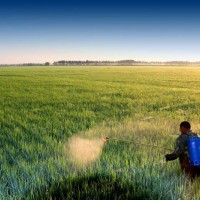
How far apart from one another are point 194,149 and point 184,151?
1.80 ft

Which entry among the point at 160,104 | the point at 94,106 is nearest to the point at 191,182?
the point at 94,106

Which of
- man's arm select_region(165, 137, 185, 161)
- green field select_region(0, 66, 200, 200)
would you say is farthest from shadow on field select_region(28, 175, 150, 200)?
man's arm select_region(165, 137, 185, 161)

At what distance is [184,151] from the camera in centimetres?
383

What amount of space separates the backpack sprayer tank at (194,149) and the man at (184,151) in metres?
0.43

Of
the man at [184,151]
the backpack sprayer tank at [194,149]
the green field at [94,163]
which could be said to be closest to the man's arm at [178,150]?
the man at [184,151]

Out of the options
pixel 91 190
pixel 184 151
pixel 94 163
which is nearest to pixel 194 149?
pixel 184 151

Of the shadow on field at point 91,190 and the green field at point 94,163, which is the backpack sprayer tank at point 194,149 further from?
the shadow on field at point 91,190

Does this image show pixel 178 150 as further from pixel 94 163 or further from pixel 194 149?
pixel 94 163

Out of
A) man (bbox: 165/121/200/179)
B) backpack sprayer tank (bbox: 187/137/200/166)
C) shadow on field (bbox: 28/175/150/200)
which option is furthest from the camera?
man (bbox: 165/121/200/179)

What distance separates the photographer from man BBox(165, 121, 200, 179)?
3.75 metres

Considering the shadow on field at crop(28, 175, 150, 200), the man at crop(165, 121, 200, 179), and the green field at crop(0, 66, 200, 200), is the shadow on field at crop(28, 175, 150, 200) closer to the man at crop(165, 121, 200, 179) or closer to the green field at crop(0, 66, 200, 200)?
the green field at crop(0, 66, 200, 200)

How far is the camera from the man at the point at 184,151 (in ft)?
12.3

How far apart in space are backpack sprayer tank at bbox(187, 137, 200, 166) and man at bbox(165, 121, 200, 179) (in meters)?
0.43

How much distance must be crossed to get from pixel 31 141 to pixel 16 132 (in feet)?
3.15
